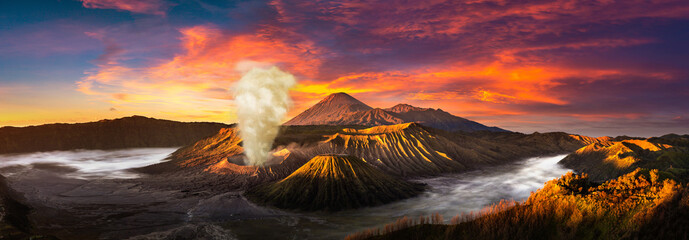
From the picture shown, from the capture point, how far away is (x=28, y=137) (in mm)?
118625

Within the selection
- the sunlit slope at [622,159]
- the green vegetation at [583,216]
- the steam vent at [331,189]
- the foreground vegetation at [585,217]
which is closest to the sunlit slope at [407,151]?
the steam vent at [331,189]

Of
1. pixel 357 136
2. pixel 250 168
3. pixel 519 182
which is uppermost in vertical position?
pixel 357 136

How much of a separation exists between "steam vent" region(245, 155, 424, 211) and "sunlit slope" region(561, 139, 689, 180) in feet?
104

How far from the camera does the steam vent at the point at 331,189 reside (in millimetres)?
31812

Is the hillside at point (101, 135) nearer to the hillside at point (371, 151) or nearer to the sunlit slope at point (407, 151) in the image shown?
the hillside at point (371, 151)

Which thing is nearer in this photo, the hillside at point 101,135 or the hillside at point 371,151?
the hillside at point 371,151

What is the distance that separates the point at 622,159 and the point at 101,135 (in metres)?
161

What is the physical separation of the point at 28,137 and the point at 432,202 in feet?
493

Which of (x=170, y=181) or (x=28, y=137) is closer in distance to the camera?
(x=170, y=181)

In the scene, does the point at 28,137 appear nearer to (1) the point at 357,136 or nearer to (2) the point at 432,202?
(1) the point at 357,136

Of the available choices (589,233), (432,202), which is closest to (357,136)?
(432,202)

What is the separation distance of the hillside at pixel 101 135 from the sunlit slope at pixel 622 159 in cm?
11558

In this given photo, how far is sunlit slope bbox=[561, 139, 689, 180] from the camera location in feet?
155

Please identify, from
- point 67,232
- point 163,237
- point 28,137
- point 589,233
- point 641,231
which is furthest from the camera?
point 28,137
